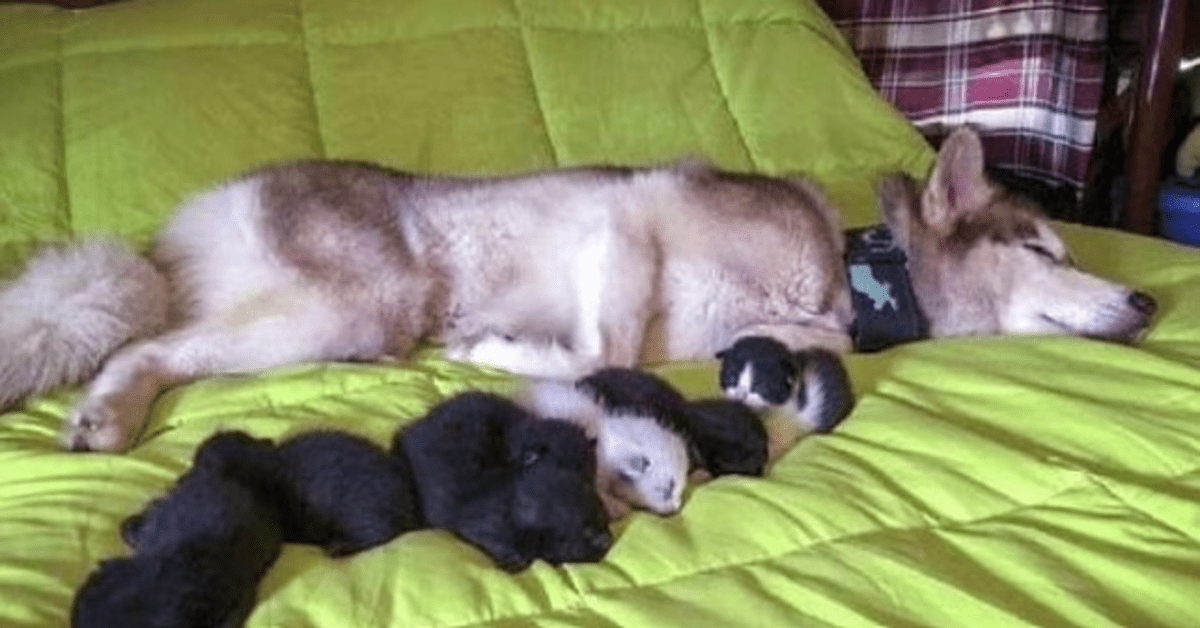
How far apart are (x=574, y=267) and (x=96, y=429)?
0.75 meters

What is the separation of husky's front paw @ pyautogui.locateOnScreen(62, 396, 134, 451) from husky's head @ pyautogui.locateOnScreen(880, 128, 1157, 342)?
43.8 inches

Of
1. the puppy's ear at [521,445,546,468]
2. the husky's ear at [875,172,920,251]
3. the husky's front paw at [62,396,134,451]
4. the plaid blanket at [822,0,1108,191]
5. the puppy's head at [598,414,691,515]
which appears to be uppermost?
the plaid blanket at [822,0,1108,191]

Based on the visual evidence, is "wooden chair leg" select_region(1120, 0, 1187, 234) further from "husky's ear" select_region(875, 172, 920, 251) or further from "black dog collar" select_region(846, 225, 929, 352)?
"black dog collar" select_region(846, 225, 929, 352)

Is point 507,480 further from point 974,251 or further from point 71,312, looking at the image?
point 974,251

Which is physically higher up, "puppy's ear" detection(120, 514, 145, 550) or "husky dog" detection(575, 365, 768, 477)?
"husky dog" detection(575, 365, 768, 477)

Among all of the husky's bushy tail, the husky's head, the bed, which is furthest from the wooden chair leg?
the husky's bushy tail

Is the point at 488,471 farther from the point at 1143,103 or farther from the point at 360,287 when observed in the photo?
the point at 1143,103

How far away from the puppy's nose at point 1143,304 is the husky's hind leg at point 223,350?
1008 mm

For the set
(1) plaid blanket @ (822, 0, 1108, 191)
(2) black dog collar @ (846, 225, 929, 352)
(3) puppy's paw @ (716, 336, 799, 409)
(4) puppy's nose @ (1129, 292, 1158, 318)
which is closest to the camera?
(3) puppy's paw @ (716, 336, 799, 409)

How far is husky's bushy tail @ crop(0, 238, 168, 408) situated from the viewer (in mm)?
1530

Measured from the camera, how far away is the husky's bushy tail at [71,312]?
1.53 metres

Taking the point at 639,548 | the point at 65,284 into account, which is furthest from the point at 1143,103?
the point at 65,284

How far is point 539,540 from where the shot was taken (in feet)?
3.63

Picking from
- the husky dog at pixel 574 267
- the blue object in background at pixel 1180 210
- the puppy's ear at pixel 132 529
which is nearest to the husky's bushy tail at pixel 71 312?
the husky dog at pixel 574 267
